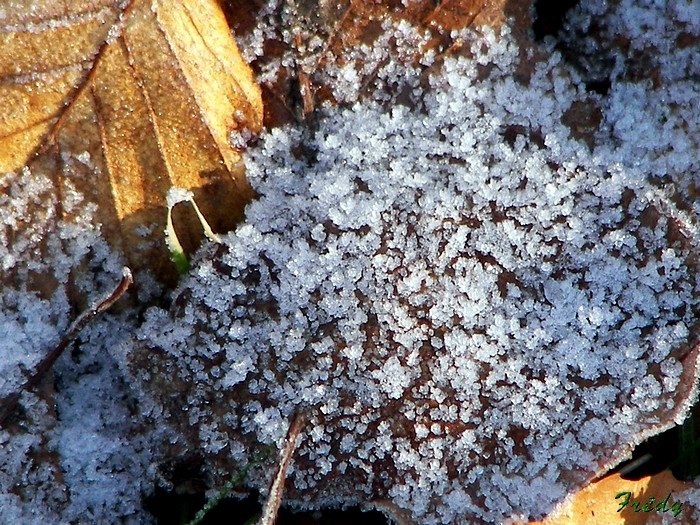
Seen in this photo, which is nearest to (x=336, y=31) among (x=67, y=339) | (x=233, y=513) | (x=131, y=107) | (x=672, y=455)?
(x=131, y=107)

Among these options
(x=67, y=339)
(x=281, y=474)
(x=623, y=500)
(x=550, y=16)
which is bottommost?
(x=623, y=500)

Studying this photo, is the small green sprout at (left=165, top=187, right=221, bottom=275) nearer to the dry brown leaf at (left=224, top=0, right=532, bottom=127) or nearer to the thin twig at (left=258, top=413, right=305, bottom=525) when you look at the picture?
the dry brown leaf at (left=224, top=0, right=532, bottom=127)

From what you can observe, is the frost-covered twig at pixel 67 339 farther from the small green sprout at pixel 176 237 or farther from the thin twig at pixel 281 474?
the thin twig at pixel 281 474

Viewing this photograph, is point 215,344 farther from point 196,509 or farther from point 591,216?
point 591,216

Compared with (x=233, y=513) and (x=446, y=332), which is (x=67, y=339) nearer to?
(x=233, y=513)

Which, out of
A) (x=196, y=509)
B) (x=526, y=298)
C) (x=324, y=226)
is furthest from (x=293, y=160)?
(x=196, y=509)

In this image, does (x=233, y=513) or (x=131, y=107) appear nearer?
(x=131, y=107)
